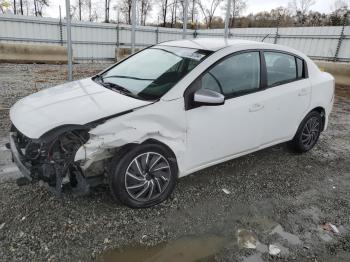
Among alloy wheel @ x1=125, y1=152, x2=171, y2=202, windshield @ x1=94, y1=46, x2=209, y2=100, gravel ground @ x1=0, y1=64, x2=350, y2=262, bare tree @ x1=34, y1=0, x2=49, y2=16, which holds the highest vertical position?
bare tree @ x1=34, y1=0, x2=49, y2=16

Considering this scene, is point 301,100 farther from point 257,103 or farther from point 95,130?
point 95,130

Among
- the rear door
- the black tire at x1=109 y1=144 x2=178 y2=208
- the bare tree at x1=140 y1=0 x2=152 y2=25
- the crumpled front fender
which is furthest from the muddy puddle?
the bare tree at x1=140 y1=0 x2=152 y2=25

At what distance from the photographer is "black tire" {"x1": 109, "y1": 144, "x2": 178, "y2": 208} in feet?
8.71

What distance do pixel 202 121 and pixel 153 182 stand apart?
79cm

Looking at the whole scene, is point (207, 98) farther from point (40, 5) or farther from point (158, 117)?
point (40, 5)

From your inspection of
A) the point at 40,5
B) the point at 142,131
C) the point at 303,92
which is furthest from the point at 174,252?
the point at 40,5

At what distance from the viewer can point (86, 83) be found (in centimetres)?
358

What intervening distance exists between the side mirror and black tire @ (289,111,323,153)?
191 centimetres

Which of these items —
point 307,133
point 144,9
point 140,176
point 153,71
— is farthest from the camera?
point 144,9

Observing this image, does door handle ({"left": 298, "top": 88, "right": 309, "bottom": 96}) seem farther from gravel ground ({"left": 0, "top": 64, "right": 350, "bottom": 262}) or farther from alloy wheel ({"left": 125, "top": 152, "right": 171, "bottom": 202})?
alloy wheel ({"left": 125, "top": 152, "right": 171, "bottom": 202})

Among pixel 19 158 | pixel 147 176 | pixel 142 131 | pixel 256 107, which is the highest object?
pixel 256 107

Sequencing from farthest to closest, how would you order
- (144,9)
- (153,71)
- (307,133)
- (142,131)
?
(144,9), (307,133), (153,71), (142,131)

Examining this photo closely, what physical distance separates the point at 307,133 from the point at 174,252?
293 centimetres

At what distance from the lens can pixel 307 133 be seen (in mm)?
4367
